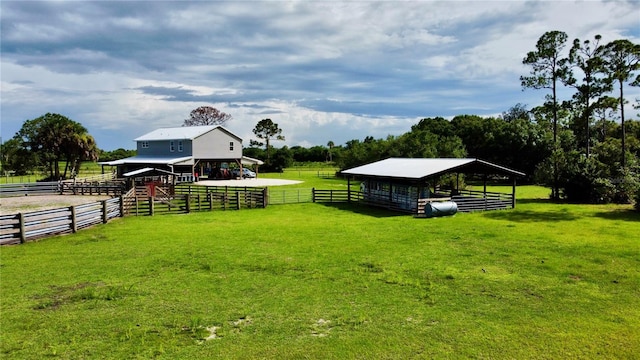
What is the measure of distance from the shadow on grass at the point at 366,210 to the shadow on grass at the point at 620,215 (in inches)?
432

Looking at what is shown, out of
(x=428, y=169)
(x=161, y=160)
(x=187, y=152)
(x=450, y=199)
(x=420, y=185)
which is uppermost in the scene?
(x=187, y=152)

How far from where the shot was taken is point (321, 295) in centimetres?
993

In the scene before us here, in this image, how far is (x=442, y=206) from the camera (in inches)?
924

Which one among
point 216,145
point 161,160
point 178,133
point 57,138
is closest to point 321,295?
point 161,160

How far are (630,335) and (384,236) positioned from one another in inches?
397

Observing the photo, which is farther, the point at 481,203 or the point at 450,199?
the point at 481,203

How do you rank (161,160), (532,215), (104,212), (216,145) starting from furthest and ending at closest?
(216,145) < (161,160) < (532,215) < (104,212)

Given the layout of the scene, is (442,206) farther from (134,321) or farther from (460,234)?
(134,321)

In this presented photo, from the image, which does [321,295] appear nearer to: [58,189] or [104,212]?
[104,212]

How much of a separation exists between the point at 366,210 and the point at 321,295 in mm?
17383

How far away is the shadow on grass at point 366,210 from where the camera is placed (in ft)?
81.9

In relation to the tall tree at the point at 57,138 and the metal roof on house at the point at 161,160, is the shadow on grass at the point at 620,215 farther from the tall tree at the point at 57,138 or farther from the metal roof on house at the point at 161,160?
the tall tree at the point at 57,138

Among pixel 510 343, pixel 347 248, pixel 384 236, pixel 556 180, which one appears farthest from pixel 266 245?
pixel 556 180

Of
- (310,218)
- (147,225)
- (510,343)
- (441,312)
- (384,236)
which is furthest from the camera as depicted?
(310,218)
